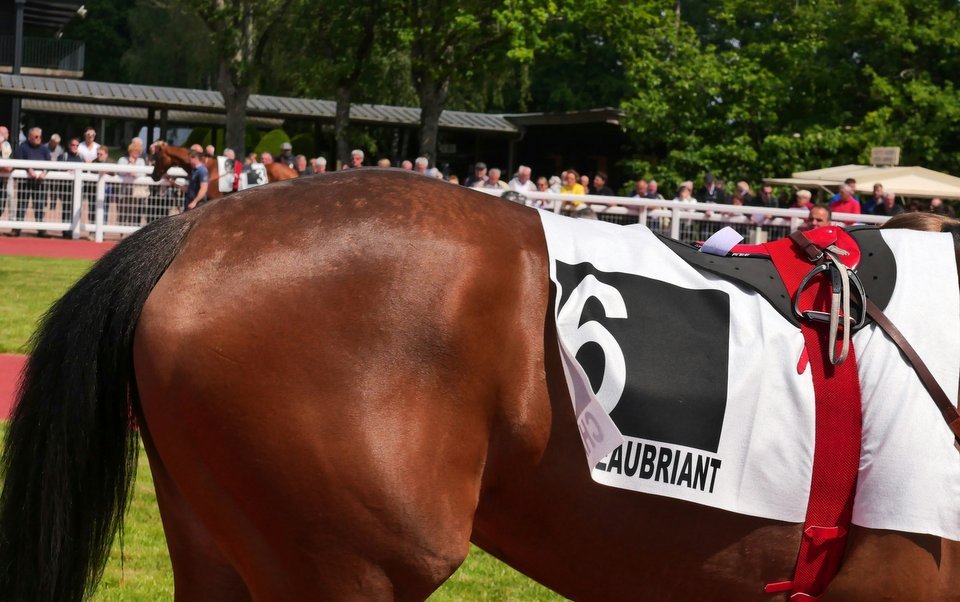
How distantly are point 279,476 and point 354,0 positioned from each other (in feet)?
90.8

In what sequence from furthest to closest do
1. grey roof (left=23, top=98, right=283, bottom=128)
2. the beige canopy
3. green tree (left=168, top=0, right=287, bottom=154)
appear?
grey roof (left=23, top=98, right=283, bottom=128) → green tree (left=168, top=0, right=287, bottom=154) → the beige canopy

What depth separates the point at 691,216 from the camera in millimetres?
16219

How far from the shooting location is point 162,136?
30.8 meters

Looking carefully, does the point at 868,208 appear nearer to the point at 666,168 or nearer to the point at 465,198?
the point at 666,168

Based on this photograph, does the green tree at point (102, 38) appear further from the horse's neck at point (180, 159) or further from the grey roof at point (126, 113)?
the horse's neck at point (180, 159)

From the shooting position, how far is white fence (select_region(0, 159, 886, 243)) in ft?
53.1

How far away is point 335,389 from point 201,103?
31787 millimetres

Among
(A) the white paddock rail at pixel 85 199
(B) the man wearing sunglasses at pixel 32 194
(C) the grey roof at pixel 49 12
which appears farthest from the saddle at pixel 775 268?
(C) the grey roof at pixel 49 12

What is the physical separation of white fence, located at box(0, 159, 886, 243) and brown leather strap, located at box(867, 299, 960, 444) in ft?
44.9

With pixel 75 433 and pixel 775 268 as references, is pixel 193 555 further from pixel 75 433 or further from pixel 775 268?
pixel 775 268

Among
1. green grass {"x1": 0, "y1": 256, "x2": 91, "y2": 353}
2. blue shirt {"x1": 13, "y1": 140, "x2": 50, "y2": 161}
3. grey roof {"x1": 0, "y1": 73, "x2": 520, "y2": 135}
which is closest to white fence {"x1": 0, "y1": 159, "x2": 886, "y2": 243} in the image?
blue shirt {"x1": 13, "y1": 140, "x2": 50, "y2": 161}

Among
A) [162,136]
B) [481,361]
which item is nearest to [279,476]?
[481,361]

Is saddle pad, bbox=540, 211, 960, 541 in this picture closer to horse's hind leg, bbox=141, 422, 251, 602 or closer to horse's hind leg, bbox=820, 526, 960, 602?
horse's hind leg, bbox=820, 526, 960, 602

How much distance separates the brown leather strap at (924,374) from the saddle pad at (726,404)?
0.02 m
